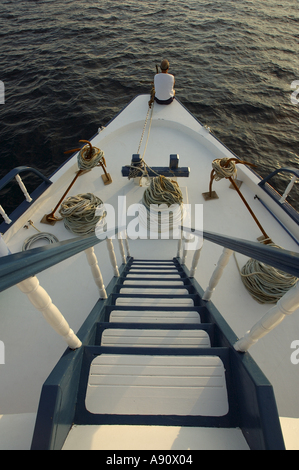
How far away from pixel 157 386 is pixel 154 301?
115 cm

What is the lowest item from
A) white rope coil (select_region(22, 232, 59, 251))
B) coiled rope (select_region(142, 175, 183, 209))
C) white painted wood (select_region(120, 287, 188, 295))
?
white painted wood (select_region(120, 287, 188, 295))

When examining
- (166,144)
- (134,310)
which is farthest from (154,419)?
(166,144)

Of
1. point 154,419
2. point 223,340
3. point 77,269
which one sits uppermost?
point 77,269

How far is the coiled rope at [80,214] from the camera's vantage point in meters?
3.89

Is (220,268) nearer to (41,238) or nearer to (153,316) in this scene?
(153,316)

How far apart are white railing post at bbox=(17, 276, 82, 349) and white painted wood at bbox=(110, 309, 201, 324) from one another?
2.82 feet

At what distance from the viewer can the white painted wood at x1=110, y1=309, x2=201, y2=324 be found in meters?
2.19

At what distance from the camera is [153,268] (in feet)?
12.0

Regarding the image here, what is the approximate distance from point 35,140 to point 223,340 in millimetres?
8435

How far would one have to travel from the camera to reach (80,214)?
3.96m

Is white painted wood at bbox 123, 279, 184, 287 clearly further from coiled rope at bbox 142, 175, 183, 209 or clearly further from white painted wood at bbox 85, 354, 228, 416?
white painted wood at bbox 85, 354, 228, 416

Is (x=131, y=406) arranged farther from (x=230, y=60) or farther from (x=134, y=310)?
(x=230, y=60)

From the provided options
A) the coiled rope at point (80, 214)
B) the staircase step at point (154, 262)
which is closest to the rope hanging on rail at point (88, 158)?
the coiled rope at point (80, 214)

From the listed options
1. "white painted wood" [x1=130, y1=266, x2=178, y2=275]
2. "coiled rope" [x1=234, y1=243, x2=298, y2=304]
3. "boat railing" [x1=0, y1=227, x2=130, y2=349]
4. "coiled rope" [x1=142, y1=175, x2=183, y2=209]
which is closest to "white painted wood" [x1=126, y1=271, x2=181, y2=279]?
"white painted wood" [x1=130, y1=266, x2=178, y2=275]
